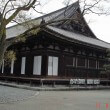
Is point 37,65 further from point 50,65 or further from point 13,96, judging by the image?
point 13,96

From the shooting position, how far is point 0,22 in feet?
39.2

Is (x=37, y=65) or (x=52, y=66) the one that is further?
(x=37, y=65)

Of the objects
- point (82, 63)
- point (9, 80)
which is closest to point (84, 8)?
point (82, 63)

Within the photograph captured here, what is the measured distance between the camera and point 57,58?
2356 cm

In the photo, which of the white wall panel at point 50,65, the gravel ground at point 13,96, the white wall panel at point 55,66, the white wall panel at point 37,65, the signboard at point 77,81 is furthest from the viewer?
the white wall panel at point 55,66

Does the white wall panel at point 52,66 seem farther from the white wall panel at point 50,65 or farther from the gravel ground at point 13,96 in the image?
the gravel ground at point 13,96

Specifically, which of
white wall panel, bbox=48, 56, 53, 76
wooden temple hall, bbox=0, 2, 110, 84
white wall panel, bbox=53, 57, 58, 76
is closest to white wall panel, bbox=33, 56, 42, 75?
wooden temple hall, bbox=0, 2, 110, 84

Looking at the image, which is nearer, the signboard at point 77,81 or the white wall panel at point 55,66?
the signboard at point 77,81

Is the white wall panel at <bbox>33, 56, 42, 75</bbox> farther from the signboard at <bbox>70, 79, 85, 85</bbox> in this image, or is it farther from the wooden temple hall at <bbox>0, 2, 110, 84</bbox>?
the signboard at <bbox>70, 79, 85, 85</bbox>

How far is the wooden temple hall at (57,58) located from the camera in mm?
22359

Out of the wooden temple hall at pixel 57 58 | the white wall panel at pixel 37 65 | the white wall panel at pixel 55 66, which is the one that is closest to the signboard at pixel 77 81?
the wooden temple hall at pixel 57 58

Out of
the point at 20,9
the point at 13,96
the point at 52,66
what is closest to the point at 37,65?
the point at 52,66

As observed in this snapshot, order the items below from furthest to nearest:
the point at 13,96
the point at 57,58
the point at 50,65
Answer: the point at 57,58 < the point at 50,65 < the point at 13,96

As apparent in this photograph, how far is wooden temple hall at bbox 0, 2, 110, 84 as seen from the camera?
73.4ft
